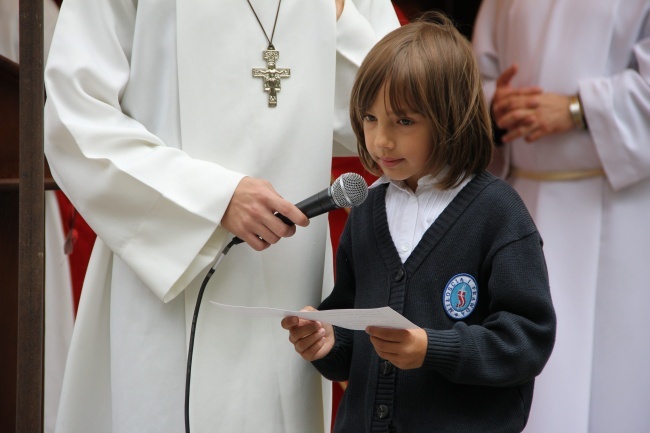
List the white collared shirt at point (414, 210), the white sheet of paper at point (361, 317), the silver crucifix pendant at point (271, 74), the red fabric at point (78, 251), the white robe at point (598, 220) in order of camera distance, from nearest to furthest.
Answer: the white sheet of paper at point (361, 317) < the white collared shirt at point (414, 210) < the silver crucifix pendant at point (271, 74) < the white robe at point (598, 220) < the red fabric at point (78, 251)

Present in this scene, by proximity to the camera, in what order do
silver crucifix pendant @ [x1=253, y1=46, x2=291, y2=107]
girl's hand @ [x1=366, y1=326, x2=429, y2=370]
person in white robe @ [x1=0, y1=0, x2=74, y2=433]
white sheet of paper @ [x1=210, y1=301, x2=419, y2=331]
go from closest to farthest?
white sheet of paper @ [x1=210, y1=301, x2=419, y2=331] < girl's hand @ [x1=366, y1=326, x2=429, y2=370] < silver crucifix pendant @ [x1=253, y1=46, x2=291, y2=107] < person in white robe @ [x1=0, y1=0, x2=74, y2=433]

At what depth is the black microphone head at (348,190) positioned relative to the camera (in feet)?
6.56

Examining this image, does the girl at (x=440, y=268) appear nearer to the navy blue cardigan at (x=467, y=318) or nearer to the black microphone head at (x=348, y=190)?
the navy blue cardigan at (x=467, y=318)

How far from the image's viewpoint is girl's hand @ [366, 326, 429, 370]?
1887 mm

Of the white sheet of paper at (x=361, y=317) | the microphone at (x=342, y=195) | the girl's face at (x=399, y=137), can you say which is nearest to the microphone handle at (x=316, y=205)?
the microphone at (x=342, y=195)

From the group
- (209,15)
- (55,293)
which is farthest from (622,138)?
(55,293)

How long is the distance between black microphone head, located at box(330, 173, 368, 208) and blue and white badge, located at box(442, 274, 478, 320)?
252 mm

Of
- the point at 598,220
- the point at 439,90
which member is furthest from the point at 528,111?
the point at 439,90

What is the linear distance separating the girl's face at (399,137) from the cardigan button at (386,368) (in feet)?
1.33

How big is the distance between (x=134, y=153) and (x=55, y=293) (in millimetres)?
1815

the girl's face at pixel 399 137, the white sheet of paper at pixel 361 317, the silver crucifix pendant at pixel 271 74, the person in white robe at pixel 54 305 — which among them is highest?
the silver crucifix pendant at pixel 271 74

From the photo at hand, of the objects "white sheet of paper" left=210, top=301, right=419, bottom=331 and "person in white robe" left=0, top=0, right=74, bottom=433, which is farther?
"person in white robe" left=0, top=0, right=74, bottom=433

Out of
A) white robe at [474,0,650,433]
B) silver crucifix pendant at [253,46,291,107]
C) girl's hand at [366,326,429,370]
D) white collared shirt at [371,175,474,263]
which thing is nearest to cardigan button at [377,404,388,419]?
girl's hand at [366,326,429,370]

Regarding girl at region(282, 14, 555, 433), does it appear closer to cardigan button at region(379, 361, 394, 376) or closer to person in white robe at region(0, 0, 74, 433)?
cardigan button at region(379, 361, 394, 376)
